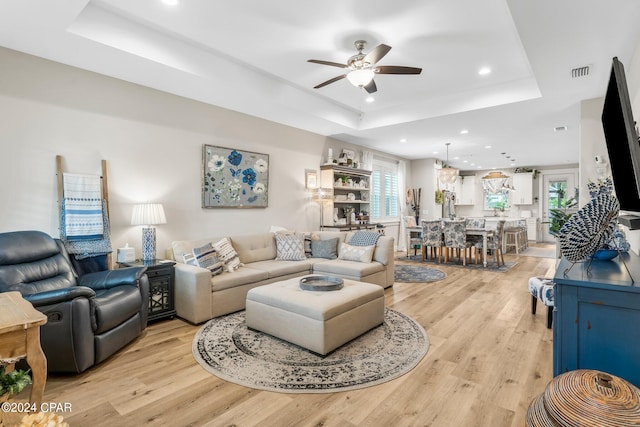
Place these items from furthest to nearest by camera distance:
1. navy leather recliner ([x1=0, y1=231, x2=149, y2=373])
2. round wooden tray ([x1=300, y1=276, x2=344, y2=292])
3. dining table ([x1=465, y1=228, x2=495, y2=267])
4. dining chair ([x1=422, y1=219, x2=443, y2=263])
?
dining chair ([x1=422, y1=219, x2=443, y2=263]) < dining table ([x1=465, y1=228, x2=495, y2=267]) < round wooden tray ([x1=300, y1=276, x2=344, y2=292]) < navy leather recliner ([x1=0, y1=231, x2=149, y2=373])

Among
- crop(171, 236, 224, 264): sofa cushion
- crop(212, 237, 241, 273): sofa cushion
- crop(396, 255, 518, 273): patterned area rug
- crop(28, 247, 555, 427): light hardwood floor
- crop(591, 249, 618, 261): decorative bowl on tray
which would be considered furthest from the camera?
crop(396, 255, 518, 273): patterned area rug

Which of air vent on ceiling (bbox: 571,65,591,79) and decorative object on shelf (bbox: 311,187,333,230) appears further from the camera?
decorative object on shelf (bbox: 311,187,333,230)

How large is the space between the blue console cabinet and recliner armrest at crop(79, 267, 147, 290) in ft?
10.4

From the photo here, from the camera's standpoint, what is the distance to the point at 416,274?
19.0 feet

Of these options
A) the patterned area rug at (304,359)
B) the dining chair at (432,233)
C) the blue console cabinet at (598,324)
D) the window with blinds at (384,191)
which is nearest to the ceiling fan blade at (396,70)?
the blue console cabinet at (598,324)

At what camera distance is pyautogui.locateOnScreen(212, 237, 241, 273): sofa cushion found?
4.04 m

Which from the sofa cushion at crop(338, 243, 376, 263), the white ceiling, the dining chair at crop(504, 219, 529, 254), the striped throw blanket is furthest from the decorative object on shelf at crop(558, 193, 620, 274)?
the dining chair at crop(504, 219, 529, 254)

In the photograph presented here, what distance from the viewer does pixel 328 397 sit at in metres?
2.12

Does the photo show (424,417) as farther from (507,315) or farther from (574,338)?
(507,315)

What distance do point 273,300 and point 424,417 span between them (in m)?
1.53

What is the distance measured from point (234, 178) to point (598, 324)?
4.39 meters

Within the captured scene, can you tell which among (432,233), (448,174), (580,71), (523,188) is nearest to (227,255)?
(580,71)

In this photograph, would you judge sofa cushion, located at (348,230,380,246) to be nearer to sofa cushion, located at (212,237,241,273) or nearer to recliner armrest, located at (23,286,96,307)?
sofa cushion, located at (212,237,241,273)

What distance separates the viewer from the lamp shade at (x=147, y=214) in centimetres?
363
